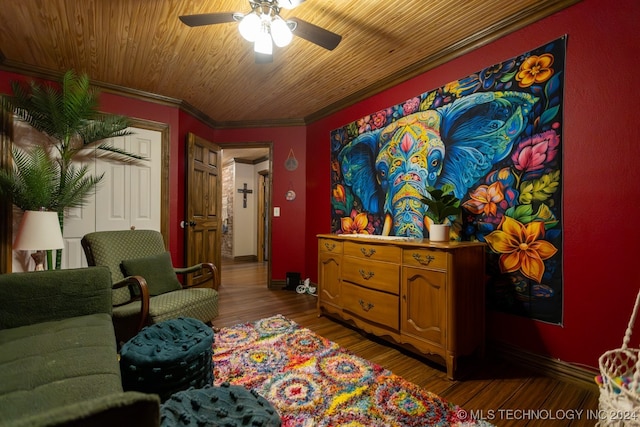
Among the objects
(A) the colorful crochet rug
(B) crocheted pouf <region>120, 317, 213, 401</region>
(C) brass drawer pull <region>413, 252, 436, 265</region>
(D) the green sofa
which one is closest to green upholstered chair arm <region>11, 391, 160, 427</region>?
(D) the green sofa

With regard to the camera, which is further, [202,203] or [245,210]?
[245,210]

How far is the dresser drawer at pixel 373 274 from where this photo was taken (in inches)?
87.8

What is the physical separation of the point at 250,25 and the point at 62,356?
1919 millimetres

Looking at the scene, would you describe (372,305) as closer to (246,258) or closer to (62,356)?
(62,356)

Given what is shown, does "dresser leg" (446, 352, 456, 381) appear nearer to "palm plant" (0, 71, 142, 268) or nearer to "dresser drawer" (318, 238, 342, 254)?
"dresser drawer" (318, 238, 342, 254)

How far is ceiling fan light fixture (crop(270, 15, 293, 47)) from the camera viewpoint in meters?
1.75

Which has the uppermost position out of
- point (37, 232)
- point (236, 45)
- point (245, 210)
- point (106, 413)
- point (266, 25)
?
point (236, 45)

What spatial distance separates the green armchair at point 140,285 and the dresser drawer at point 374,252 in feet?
4.18

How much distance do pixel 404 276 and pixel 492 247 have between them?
0.72 meters

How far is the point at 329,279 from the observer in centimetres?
292

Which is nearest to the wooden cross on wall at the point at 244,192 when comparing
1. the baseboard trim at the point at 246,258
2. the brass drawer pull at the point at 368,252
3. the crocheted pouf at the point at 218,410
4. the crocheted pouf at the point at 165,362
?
the baseboard trim at the point at 246,258

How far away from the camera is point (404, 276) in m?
2.15

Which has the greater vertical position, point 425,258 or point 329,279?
point 425,258

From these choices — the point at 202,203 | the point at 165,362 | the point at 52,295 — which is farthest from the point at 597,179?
the point at 202,203
